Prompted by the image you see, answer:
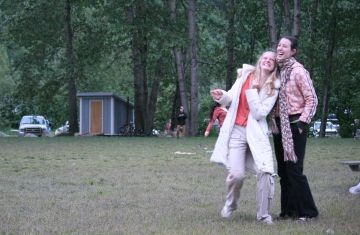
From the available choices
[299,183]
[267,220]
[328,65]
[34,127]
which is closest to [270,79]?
[299,183]

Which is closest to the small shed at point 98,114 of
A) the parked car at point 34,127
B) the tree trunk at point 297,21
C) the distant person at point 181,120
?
the parked car at point 34,127

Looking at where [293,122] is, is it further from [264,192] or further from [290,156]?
[264,192]

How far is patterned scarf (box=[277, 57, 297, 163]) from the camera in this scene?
7059 millimetres

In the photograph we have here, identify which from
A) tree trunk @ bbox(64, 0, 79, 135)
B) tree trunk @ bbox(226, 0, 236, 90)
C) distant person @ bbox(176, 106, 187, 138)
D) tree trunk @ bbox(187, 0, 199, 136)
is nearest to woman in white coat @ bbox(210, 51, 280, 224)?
distant person @ bbox(176, 106, 187, 138)

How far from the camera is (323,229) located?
6742 mm

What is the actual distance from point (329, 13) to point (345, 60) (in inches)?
125

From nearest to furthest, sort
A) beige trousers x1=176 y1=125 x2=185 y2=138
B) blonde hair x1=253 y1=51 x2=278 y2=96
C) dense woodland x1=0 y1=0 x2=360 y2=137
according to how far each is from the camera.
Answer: blonde hair x1=253 y1=51 x2=278 y2=96 < beige trousers x1=176 y1=125 x2=185 y2=138 < dense woodland x1=0 y1=0 x2=360 y2=137

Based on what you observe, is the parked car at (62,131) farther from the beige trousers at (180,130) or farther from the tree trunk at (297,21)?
the tree trunk at (297,21)

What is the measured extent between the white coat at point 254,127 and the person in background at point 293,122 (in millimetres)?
135

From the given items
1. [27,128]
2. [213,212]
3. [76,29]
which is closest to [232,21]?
[76,29]

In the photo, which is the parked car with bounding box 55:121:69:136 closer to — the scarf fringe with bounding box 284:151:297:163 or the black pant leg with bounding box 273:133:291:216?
the black pant leg with bounding box 273:133:291:216

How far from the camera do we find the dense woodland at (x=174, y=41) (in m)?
35.7

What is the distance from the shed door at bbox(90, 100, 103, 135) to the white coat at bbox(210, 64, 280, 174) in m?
37.6

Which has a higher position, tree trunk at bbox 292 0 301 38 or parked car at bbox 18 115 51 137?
tree trunk at bbox 292 0 301 38
